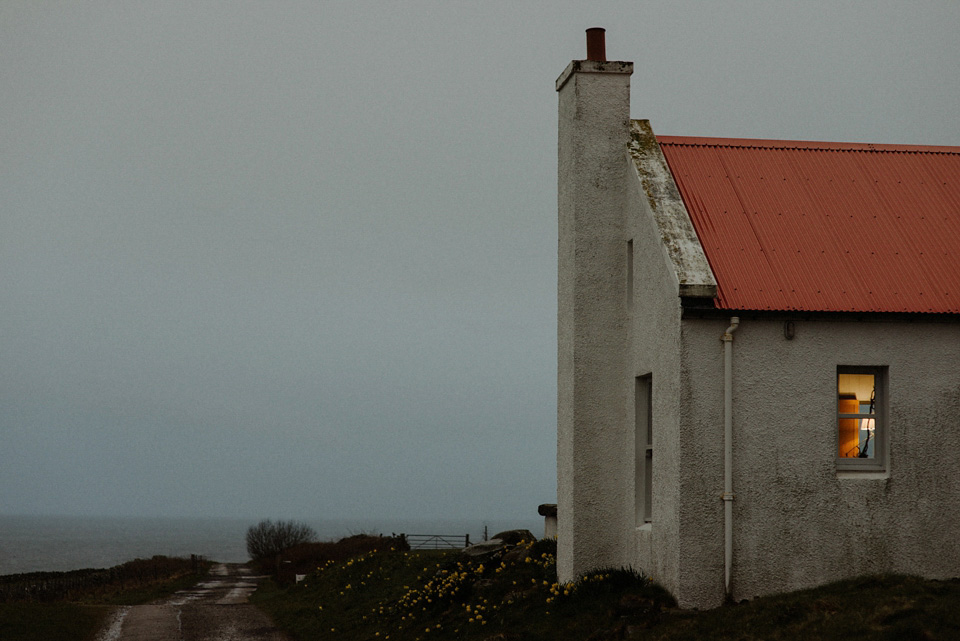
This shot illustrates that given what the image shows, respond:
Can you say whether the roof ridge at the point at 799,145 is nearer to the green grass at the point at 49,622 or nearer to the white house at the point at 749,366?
the white house at the point at 749,366

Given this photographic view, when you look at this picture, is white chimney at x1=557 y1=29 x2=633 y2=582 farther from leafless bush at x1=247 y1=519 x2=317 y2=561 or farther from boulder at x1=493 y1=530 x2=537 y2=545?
leafless bush at x1=247 y1=519 x2=317 y2=561

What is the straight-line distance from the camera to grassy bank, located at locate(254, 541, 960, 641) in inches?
435

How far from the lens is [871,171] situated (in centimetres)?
1705

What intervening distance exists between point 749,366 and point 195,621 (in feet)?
52.4

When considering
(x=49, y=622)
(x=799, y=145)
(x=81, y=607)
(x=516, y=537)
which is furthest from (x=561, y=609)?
(x=81, y=607)

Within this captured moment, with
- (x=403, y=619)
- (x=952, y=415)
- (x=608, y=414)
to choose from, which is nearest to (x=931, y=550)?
(x=952, y=415)

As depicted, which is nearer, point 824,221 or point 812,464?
point 812,464

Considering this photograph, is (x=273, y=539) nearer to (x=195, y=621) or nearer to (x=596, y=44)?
(x=195, y=621)

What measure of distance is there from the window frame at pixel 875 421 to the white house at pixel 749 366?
2 centimetres

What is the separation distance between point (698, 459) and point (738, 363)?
4.80ft

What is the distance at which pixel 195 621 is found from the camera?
23438 mm

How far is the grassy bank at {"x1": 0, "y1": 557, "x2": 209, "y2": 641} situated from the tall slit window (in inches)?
490

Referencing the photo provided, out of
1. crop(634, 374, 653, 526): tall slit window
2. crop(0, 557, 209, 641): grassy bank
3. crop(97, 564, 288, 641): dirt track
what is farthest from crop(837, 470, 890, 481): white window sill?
crop(0, 557, 209, 641): grassy bank

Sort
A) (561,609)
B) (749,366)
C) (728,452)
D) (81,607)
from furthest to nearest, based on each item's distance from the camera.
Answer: (81,607) < (561,609) < (749,366) < (728,452)
